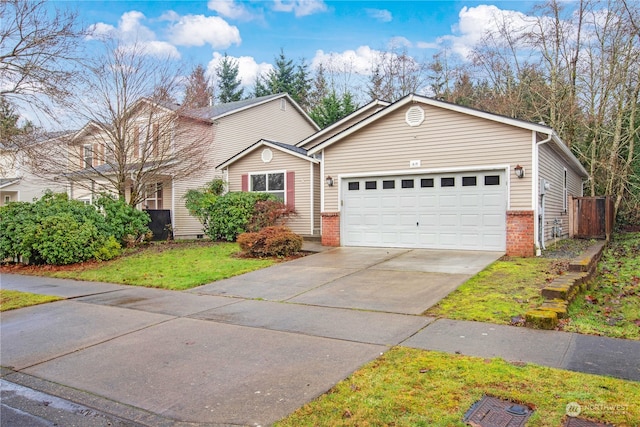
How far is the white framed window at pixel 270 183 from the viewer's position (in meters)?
17.1

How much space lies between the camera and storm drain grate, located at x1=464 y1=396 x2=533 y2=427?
3.10 metres

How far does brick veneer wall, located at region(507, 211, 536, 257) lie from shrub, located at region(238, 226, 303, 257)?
586cm

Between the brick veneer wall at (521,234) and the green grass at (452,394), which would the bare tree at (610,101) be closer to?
the brick veneer wall at (521,234)

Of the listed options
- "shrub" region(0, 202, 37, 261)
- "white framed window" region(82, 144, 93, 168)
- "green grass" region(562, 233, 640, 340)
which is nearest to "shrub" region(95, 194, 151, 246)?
"shrub" region(0, 202, 37, 261)

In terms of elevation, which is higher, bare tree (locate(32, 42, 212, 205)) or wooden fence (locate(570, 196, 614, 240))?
bare tree (locate(32, 42, 212, 205))

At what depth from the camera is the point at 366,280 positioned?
8.74m

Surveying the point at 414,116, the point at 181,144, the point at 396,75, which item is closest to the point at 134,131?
the point at 181,144

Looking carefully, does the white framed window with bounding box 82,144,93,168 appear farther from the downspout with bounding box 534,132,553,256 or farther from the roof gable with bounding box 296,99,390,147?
the downspout with bounding box 534,132,553,256

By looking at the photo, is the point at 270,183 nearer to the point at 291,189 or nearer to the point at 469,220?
the point at 291,189

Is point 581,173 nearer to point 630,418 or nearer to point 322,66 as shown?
point 630,418

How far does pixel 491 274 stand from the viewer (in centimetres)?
901

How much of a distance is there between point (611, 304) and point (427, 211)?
6.56m

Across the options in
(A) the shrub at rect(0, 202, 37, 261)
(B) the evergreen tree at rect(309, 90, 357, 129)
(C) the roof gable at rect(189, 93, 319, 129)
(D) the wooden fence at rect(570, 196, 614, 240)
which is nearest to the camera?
(A) the shrub at rect(0, 202, 37, 261)

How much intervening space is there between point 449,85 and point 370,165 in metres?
20.4
